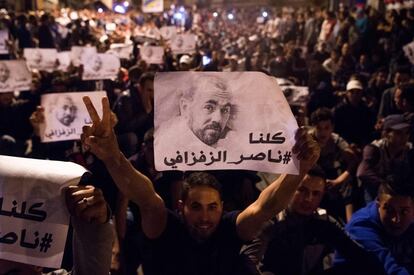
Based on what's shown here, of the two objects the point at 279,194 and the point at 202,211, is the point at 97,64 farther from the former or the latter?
the point at 279,194

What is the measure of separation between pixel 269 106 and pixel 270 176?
1801mm

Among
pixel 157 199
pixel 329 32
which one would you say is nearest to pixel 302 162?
pixel 157 199

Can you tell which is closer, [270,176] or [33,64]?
[270,176]

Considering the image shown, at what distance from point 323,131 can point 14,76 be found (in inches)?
145

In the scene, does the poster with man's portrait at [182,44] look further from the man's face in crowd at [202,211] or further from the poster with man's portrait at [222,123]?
the poster with man's portrait at [222,123]

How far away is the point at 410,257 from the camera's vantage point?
311cm

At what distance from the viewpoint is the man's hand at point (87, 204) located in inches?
77.0

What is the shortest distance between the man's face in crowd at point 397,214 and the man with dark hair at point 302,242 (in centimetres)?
25

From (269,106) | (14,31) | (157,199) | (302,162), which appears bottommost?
(157,199)

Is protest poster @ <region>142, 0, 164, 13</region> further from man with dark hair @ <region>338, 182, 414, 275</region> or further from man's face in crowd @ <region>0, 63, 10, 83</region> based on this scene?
man with dark hair @ <region>338, 182, 414, 275</region>

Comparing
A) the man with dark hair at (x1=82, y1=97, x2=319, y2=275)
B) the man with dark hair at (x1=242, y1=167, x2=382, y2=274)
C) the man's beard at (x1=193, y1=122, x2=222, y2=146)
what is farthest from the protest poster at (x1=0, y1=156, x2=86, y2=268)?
the man with dark hair at (x1=242, y1=167, x2=382, y2=274)

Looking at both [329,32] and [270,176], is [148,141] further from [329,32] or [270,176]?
[329,32]

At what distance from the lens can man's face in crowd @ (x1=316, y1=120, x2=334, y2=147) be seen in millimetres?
4836

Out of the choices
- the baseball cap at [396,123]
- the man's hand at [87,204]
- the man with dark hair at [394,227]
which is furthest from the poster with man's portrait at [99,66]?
the man's hand at [87,204]
